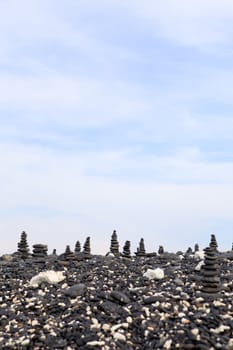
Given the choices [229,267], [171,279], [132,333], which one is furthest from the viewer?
[229,267]

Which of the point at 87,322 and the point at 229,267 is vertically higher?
the point at 229,267

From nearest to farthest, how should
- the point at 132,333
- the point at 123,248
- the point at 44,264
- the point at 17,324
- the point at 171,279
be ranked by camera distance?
the point at 132,333
the point at 17,324
the point at 171,279
the point at 44,264
the point at 123,248

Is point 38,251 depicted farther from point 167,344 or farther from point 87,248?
point 167,344

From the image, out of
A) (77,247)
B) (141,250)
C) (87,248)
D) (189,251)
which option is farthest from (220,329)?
(77,247)

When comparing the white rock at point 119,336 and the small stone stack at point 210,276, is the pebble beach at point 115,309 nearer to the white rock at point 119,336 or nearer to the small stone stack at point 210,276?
the white rock at point 119,336

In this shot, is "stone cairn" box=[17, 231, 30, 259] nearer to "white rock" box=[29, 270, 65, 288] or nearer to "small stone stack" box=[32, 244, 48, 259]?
Answer: "small stone stack" box=[32, 244, 48, 259]

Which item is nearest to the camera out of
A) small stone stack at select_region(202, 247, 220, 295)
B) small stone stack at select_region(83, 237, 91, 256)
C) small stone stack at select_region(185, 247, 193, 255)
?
small stone stack at select_region(202, 247, 220, 295)

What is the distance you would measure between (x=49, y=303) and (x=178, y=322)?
3.38m

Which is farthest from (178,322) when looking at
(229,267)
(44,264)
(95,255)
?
(95,255)

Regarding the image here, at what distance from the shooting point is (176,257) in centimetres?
2022

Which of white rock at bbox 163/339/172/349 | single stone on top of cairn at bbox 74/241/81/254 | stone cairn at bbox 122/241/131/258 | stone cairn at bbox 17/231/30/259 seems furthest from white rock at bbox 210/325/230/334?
single stone on top of cairn at bbox 74/241/81/254

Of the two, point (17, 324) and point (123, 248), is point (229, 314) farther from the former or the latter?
point (123, 248)

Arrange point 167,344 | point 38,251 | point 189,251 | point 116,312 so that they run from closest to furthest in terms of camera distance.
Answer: point 167,344 < point 116,312 < point 38,251 < point 189,251

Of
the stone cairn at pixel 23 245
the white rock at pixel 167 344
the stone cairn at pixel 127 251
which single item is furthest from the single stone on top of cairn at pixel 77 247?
the white rock at pixel 167 344
